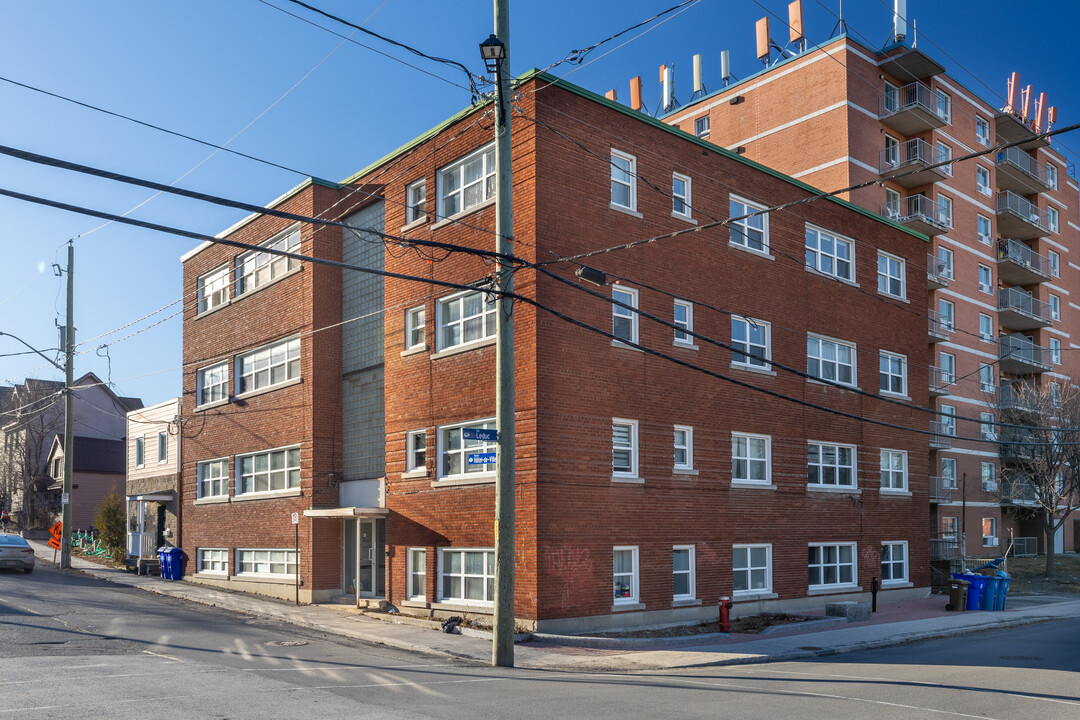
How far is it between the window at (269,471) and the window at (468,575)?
7.42 meters

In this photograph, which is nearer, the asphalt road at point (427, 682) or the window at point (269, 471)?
the asphalt road at point (427, 682)

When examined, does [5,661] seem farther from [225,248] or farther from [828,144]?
[828,144]

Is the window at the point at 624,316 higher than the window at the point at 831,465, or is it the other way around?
the window at the point at 624,316

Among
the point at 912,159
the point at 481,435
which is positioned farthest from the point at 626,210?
the point at 912,159

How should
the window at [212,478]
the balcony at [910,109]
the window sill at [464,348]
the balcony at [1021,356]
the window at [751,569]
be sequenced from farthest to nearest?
the balcony at [1021,356] < the balcony at [910,109] < the window at [212,478] < the window at [751,569] < the window sill at [464,348]

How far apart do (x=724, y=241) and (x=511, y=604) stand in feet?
40.9

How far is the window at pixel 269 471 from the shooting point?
90.0 ft

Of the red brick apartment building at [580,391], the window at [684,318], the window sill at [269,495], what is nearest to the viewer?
the red brick apartment building at [580,391]

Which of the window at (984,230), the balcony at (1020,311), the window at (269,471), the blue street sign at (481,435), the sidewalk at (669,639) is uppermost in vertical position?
the window at (984,230)

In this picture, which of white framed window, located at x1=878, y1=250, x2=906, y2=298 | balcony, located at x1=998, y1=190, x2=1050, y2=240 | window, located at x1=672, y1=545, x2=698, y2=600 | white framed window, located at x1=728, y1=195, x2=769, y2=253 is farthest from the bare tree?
window, located at x1=672, y1=545, x2=698, y2=600

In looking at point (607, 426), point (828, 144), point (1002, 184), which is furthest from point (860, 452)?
point (1002, 184)

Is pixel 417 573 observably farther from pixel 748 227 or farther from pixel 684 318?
pixel 748 227

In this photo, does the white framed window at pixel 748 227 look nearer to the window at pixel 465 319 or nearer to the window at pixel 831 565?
the window at pixel 465 319

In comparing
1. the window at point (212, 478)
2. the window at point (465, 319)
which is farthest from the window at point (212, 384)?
the window at point (465, 319)
